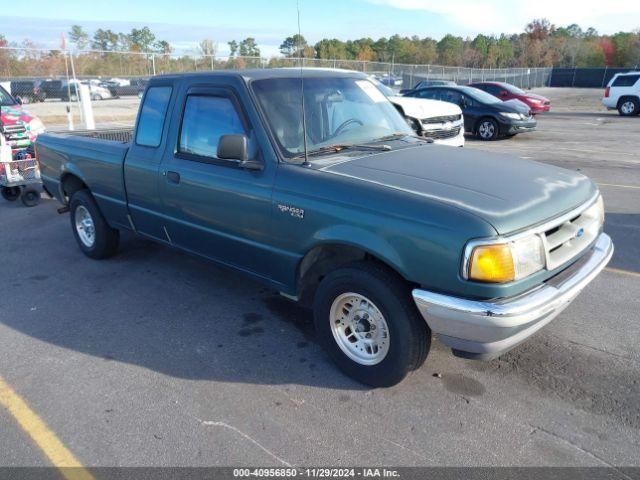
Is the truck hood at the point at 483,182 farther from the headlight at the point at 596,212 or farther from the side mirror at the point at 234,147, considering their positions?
the side mirror at the point at 234,147

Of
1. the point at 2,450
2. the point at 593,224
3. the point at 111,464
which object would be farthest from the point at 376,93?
the point at 2,450

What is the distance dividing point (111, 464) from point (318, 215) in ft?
5.95

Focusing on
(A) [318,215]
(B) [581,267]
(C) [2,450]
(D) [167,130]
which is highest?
(D) [167,130]

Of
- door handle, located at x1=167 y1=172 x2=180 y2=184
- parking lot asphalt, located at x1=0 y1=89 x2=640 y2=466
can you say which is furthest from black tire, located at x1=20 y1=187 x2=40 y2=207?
door handle, located at x1=167 y1=172 x2=180 y2=184

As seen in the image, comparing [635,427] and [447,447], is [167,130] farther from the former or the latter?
[635,427]

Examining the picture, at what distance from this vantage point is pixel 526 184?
3.23 meters

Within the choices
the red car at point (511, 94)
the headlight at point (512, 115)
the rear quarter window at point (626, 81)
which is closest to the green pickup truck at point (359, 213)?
the headlight at point (512, 115)

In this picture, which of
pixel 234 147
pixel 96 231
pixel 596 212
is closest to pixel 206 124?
pixel 234 147

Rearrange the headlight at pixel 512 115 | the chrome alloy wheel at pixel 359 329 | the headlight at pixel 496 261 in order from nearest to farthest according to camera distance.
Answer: the headlight at pixel 496 261
the chrome alloy wheel at pixel 359 329
the headlight at pixel 512 115

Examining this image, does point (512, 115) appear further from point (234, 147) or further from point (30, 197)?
point (234, 147)

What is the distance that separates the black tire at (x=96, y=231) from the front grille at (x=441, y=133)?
6.41 meters

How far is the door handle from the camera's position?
4164mm

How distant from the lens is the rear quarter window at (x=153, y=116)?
441 cm

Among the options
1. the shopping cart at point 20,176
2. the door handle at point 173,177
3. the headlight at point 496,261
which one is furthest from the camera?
the shopping cart at point 20,176
